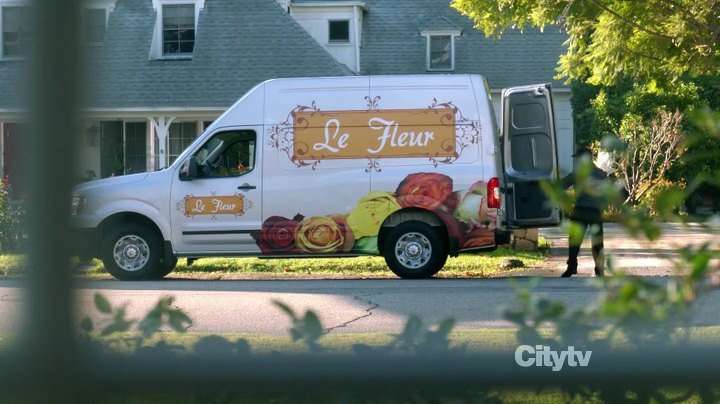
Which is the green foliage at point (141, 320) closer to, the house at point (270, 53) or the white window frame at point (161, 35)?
the house at point (270, 53)

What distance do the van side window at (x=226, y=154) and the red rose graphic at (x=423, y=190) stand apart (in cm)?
193

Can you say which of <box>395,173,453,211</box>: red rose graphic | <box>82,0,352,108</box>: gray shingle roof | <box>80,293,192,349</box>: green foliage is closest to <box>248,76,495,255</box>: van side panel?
<box>395,173,453,211</box>: red rose graphic

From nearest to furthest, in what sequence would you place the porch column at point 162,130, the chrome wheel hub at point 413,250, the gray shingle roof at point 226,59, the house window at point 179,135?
the chrome wheel hub at point 413,250, the porch column at point 162,130, the gray shingle roof at point 226,59, the house window at point 179,135

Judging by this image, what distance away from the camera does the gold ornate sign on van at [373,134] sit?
12.7 meters

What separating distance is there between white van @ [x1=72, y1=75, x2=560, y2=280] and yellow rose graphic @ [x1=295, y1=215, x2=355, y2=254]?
0.01 m

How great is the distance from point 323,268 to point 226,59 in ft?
40.7

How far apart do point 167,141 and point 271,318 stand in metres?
19.1

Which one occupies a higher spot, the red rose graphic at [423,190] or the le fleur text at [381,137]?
the le fleur text at [381,137]

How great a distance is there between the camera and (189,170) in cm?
1291

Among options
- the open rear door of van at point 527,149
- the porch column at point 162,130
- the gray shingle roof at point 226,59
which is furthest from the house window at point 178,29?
the open rear door of van at point 527,149

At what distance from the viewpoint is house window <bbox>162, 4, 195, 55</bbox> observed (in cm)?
2677

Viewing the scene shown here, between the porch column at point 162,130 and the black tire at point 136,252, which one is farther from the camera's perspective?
the porch column at point 162,130

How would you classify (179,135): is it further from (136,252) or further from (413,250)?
(413,250)

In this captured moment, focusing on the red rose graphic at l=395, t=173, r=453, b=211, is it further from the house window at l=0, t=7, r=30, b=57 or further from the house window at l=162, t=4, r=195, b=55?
the house window at l=162, t=4, r=195, b=55
